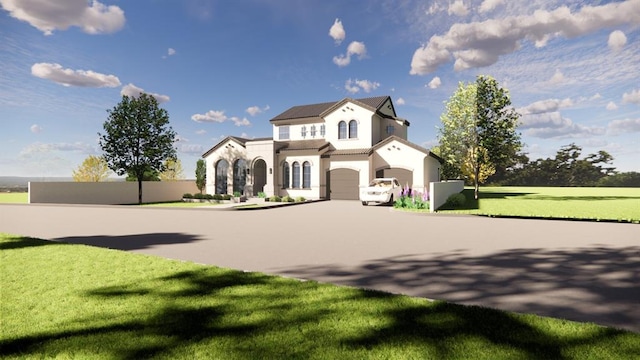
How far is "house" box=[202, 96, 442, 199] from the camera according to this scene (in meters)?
27.0

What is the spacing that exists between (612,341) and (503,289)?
175cm

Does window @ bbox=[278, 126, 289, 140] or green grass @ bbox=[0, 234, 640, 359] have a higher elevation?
window @ bbox=[278, 126, 289, 140]

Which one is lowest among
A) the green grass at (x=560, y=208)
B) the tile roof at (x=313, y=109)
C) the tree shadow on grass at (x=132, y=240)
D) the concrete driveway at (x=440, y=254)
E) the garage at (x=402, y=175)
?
the concrete driveway at (x=440, y=254)

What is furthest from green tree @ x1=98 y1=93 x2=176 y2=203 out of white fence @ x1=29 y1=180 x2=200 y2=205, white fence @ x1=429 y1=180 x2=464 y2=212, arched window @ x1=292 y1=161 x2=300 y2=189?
white fence @ x1=429 y1=180 x2=464 y2=212

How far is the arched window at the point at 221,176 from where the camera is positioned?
105 ft

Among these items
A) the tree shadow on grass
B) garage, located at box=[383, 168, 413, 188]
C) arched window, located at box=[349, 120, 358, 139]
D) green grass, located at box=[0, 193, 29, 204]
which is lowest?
the tree shadow on grass

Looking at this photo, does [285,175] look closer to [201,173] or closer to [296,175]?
[296,175]

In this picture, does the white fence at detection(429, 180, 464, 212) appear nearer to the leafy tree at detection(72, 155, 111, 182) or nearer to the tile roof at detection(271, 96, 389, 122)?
the tile roof at detection(271, 96, 389, 122)

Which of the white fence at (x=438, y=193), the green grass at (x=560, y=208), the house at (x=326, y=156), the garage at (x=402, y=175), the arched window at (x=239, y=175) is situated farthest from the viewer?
the arched window at (x=239, y=175)

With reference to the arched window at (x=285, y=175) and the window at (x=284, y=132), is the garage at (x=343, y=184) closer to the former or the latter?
the arched window at (x=285, y=175)

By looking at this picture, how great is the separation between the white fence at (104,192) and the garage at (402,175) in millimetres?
20994

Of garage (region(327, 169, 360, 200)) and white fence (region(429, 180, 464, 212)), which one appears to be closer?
white fence (region(429, 180, 464, 212))

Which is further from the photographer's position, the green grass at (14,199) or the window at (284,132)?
the window at (284,132)

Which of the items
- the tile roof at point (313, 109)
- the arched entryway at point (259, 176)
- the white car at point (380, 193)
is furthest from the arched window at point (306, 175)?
the white car at point (380, 193)
